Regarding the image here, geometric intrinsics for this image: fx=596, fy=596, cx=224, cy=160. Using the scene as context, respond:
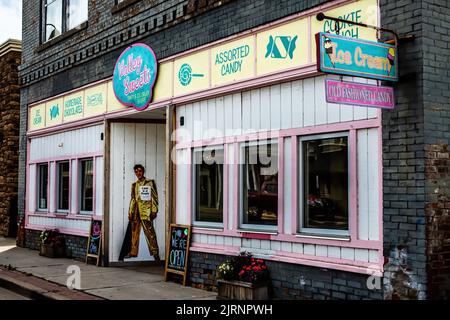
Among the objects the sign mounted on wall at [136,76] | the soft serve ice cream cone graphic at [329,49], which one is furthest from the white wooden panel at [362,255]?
the sign mounted on wall at [136,76]

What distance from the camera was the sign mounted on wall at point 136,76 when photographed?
34.2 ft

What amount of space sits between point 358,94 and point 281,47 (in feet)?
6.92

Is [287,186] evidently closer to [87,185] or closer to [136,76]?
[136,76]

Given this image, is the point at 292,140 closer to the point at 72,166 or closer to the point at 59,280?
the point at 59,280

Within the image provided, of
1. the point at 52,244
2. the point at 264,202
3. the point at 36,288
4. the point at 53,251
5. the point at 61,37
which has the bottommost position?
the point at 36,288

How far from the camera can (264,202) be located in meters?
8.25

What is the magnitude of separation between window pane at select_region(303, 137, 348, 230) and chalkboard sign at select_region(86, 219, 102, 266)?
5490mm

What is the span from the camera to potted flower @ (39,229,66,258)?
13.1 meters

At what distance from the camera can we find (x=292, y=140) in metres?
7.70

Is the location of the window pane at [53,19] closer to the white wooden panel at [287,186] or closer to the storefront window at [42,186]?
the storefront window at [42,186]

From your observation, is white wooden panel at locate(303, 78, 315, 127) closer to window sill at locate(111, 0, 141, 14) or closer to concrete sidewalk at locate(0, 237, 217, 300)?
concrete sidewalk at locate(0, 237, 217, 300)

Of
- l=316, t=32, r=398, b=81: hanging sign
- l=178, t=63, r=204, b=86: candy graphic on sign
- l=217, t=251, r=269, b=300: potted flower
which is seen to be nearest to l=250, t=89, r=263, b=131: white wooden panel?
l=178, t=63, r=204, b=86: candy graphic on sign

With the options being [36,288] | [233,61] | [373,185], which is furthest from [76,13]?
[373,185]

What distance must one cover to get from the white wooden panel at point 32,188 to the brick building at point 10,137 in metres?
3.11
